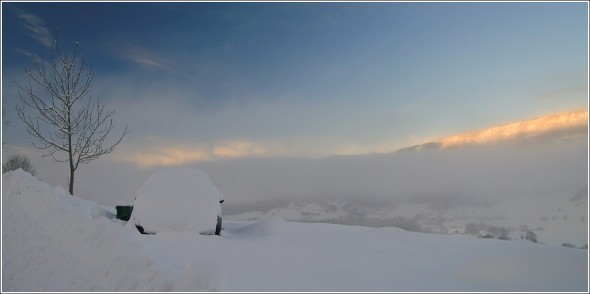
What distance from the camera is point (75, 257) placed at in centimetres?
753

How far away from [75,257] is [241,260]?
3235 mm

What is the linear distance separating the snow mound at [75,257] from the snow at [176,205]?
7.62 ft

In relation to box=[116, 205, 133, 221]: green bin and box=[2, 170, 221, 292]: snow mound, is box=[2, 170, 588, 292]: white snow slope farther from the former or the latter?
box=[116, 205, 133, 221]: green bin

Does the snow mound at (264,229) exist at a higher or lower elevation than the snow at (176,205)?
lower

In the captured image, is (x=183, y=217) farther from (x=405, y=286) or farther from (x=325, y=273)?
(x=405, y=286)

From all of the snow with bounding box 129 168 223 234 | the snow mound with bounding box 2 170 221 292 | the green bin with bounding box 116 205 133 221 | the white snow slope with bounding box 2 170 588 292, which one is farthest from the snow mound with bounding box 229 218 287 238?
the snow mound with bounding box 2 170 221 292

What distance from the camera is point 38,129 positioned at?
1911 centimetres

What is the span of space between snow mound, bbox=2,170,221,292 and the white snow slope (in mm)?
20

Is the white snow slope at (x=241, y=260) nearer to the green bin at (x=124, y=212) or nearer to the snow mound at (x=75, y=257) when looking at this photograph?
the snow mound at (x=75, y=257)

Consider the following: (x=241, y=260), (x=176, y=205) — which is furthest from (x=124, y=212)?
(x=241, y=260)

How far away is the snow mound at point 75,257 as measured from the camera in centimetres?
563

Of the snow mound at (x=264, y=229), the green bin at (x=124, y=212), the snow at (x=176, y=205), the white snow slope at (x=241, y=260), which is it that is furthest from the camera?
the green bin at (x=124, y=212)

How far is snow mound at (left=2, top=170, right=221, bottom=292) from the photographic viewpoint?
563 centimetres

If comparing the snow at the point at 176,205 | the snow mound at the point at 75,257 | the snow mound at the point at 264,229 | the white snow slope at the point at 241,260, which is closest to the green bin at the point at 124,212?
the snow at the point at 176,205
